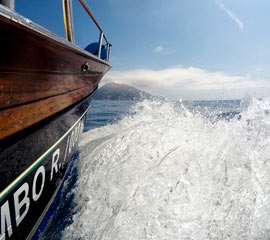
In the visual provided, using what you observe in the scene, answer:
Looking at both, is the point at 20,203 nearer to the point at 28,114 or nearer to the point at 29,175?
the point at 29,175

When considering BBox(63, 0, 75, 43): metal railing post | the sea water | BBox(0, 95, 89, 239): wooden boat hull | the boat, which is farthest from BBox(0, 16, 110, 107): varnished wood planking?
the sea water

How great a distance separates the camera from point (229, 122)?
3650 millimetres

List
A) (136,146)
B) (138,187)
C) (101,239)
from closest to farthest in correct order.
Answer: (101,239)
(138,187)
(136,146)

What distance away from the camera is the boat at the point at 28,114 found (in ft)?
2.85

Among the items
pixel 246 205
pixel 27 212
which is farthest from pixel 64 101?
pixel 246 205

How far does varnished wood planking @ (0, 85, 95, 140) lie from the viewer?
2.95 ft

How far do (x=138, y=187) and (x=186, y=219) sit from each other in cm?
66

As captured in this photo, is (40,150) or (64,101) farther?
(64,101)

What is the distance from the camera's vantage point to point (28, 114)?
43.6 inches

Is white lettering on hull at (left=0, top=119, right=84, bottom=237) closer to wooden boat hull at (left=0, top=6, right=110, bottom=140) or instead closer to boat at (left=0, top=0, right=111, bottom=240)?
boat at (left=0, top=0, right=111, bottom=240)

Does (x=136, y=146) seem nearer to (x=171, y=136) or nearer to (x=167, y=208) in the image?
(x=171, y=136)

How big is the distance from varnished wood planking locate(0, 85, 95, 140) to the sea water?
1274 millimetres

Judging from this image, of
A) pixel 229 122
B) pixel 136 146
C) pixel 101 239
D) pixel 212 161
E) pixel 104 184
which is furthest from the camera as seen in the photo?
pixel 229 122

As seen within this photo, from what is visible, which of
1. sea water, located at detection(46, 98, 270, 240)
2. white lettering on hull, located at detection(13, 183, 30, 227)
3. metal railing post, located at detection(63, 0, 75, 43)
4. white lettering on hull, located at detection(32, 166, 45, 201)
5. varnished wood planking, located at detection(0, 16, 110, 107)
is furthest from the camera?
metal railing post, located at detection(63, 0, 75, 43)
